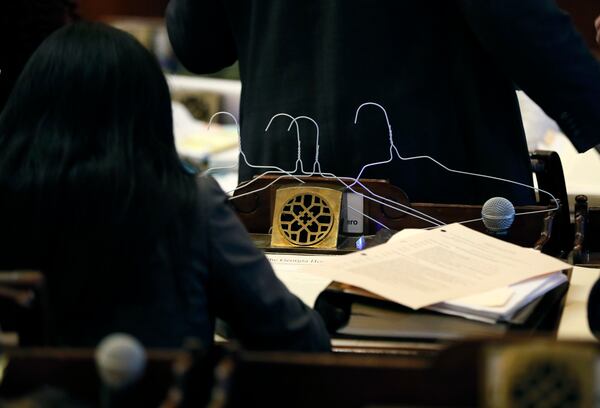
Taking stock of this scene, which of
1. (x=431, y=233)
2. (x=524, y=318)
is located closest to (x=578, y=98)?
(x=431, y=233)

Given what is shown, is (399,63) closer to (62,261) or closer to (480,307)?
(480,307)

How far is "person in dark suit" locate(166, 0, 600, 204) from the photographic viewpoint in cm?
189

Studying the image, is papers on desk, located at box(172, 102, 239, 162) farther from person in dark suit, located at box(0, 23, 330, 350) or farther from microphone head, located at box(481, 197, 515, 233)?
person in dark suit, located at box(0, 23, 330, 350)

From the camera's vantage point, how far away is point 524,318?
58.3 inches

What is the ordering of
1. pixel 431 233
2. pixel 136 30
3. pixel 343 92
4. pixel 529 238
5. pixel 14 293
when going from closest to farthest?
1. pixel 14 293
2. pixel 431 233
3. pixel 529 238
4. pixel 343 92
5. pixel 136 30

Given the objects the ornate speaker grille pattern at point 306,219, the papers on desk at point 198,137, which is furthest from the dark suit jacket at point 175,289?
the papers on desk at point 198,137

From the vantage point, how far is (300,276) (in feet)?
5.73

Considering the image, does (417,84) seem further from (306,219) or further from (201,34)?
(201,34)

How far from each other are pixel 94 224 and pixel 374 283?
45 centimetres

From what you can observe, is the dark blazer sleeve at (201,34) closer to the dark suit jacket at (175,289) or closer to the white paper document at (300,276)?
the white paper document at (300,276)

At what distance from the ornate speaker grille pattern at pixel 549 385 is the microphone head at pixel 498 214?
3.04 ft

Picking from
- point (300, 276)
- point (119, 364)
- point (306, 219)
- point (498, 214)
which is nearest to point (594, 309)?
point (498, 214)

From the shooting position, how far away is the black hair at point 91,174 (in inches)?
51.1

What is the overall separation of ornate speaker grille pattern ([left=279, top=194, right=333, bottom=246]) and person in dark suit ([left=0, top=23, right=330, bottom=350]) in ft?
1.68
